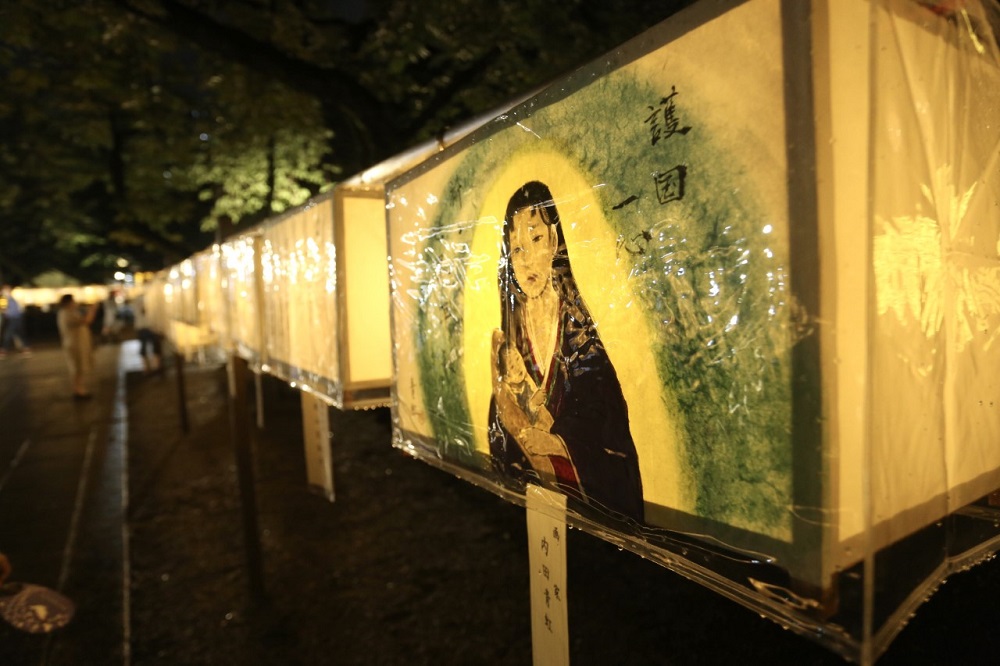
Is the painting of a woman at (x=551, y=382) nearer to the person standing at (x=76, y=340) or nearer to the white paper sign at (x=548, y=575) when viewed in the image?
the white paper sign at (x=548, y=575)

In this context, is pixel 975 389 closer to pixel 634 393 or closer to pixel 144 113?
pixel 634 393

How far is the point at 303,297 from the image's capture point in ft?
12.3

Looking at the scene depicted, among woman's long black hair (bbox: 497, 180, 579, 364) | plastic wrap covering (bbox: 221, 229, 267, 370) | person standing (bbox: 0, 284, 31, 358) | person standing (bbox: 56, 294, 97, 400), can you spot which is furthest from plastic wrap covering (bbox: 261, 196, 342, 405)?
person standing (bbox: 0, 284, 31, 358)

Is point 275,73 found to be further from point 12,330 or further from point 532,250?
point 12,330

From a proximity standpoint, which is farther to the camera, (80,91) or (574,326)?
(80,91)

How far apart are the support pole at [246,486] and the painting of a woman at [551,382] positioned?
3108 mm

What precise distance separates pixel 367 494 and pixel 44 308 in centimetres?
4025

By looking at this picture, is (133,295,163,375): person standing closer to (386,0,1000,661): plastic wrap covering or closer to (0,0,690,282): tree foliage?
(0,0,690,282): tree foliage

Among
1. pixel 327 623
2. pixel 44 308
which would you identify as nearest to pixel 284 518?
pixel 327 623

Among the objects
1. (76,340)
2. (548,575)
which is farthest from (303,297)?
(76,340)

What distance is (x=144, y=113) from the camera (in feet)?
31.7

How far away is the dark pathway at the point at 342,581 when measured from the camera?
3.60 m

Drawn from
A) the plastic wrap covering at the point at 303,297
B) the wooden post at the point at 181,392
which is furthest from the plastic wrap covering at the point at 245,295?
the wooden post at the point at 181,392

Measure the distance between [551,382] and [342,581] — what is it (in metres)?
3.69
